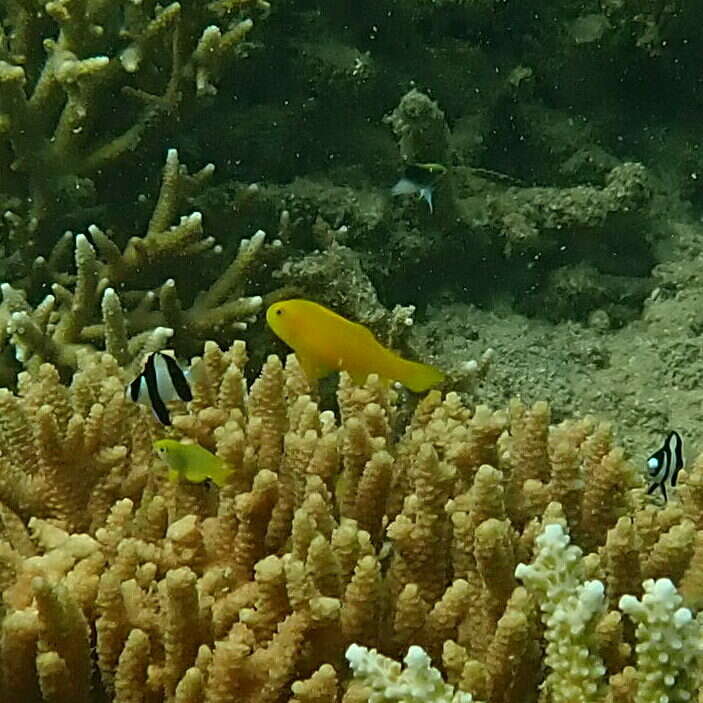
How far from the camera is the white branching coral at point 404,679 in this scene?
1.98m

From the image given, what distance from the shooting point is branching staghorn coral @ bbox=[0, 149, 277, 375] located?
4.29 metres

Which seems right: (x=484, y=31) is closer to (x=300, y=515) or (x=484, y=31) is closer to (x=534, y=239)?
(x=534, y=239)

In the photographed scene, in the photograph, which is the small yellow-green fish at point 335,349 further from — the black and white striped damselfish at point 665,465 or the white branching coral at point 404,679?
the white branching coral at point 404,679

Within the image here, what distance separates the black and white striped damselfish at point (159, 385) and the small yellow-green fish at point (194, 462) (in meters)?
0.26

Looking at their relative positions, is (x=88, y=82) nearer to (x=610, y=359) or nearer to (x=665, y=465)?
(x=665, y=465)

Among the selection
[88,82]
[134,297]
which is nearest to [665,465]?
[134,297]

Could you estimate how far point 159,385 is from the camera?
298cm

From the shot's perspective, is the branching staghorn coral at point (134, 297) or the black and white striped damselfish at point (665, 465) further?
the branching staghorn coral at point (134, 297)

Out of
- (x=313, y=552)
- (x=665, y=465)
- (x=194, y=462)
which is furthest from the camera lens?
(x=665, y=465)

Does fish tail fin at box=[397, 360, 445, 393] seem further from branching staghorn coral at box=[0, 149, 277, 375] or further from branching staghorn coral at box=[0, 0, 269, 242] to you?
branching staghorn coral at box=[0, 0, 269, 242]

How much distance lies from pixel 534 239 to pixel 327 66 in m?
2.00

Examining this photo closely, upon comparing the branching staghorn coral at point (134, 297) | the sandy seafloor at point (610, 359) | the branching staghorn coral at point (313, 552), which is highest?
the branching staghorn coral at point (313, 552)

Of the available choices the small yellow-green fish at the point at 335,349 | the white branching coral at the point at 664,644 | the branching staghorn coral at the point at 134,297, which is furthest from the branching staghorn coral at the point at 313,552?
the branching staghorn coral at the point at 134,297

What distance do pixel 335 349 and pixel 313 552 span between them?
1.14 metres
